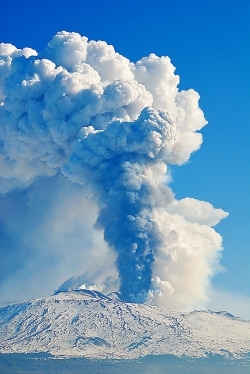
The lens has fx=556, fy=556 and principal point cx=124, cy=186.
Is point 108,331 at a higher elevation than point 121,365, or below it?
higher

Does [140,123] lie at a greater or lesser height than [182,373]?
greater

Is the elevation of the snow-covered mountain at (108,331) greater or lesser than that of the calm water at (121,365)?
greater

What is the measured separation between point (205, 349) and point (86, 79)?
41812 millimetres

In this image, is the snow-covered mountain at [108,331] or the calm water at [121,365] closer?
the calm water at [121,365]

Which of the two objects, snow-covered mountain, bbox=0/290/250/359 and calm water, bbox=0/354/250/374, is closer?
calm water, bbox=0/354/250/374

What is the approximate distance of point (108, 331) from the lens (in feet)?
262

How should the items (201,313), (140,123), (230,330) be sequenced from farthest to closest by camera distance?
1. (201,313)
2. (230,330)
3. (140,123)

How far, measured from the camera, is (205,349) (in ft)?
257

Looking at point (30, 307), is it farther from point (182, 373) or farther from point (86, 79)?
point (86, 79)

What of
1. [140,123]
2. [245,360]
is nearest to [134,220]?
[140,123]

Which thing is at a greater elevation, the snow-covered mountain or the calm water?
the snow-covered mountain

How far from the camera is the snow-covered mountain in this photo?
7625 centimetres

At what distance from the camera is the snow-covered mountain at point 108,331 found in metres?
76.2

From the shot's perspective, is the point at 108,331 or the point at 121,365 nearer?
the point at 121,365
